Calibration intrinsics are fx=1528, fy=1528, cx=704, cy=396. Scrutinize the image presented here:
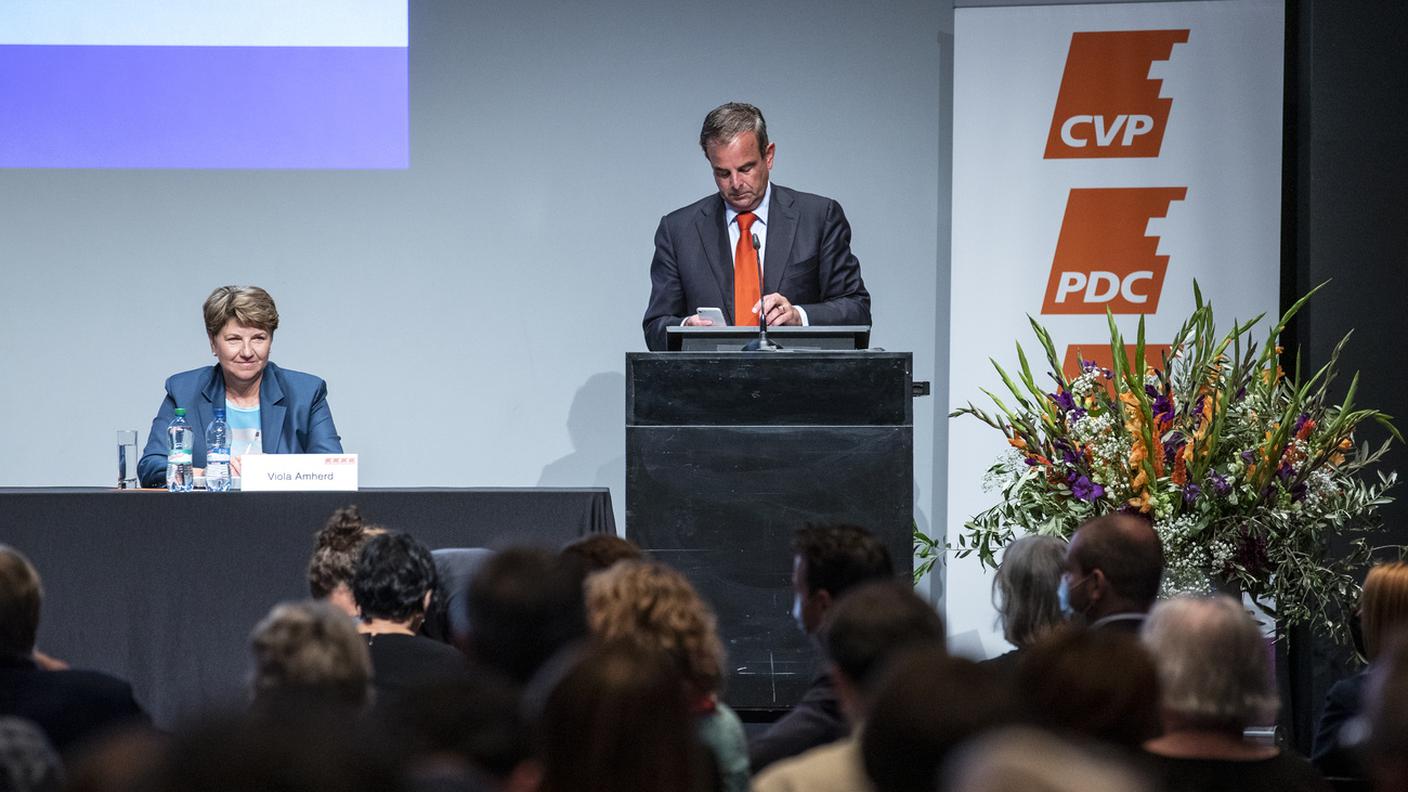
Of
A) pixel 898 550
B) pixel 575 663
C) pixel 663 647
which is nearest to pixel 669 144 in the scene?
→ pixel 898 550

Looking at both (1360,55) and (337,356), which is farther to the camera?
(337,356)

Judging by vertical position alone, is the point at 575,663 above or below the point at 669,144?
below

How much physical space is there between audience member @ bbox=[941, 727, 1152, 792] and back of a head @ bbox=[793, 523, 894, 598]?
1428 millimetres

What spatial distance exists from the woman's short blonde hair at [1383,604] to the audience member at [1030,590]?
0.55 m

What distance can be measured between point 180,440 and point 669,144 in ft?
8.33

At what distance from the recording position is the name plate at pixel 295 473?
3830mm

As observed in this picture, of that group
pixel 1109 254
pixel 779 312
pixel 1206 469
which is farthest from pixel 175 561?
pixel 1109 254

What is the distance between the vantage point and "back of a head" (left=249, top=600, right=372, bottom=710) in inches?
74.7

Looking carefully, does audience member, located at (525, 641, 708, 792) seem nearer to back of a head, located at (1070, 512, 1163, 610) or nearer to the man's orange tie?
back of a head, located at (1070, 512, 1163, 610)

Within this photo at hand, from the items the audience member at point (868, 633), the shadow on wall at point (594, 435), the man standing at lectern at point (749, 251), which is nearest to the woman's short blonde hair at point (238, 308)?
the man standing at lectern at point (749, 251)

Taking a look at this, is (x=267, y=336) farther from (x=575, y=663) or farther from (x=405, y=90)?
(x=575, y=663)

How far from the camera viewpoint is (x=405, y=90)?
5.92 meters

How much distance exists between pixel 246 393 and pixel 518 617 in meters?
2.63

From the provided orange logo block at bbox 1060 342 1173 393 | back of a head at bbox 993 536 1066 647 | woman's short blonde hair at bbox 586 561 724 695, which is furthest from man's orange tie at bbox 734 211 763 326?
woman's short blonde hair at bbox 586 561 724 695
